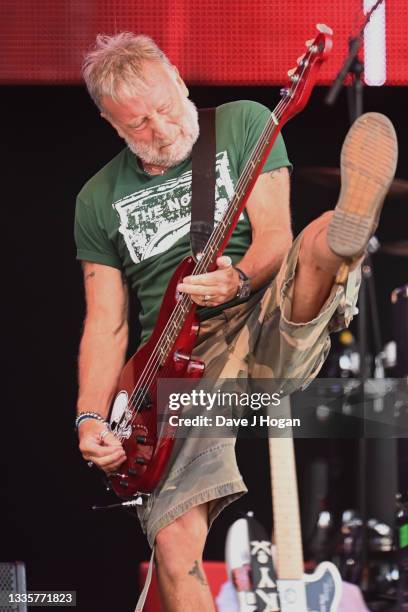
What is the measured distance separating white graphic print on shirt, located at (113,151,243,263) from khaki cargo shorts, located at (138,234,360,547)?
0.90ft

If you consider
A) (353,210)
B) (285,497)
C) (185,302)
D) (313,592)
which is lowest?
(313,592)

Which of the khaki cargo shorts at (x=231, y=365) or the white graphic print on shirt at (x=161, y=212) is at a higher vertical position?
the white graphic print on shirt at (x=161, y=212)

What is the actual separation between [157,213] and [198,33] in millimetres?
656

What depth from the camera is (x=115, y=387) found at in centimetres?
305

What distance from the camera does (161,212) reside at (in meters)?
2.99

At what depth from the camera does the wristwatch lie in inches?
106

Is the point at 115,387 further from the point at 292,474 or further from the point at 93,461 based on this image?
the point at 292,474

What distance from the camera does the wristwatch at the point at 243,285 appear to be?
106 inches

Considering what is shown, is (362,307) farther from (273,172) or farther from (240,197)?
(240,197)

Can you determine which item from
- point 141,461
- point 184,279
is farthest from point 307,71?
point 141,461

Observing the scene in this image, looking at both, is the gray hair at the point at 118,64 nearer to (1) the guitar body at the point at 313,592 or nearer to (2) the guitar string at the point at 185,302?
(2) the guitar string at the point at 185,302

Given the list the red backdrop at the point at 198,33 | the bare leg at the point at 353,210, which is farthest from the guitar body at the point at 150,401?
the red backdrop at the point at 198,33

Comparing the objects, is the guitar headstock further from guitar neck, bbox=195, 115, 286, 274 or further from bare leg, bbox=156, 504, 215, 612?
bare leg, bbox=156, 504, 215, 612

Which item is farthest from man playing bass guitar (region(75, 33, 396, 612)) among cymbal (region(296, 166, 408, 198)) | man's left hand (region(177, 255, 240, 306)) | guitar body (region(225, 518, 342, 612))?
cymbal (region(296, 166, 408, 198))
